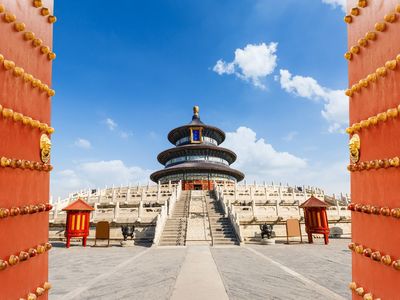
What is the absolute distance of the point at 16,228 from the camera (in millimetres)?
2232

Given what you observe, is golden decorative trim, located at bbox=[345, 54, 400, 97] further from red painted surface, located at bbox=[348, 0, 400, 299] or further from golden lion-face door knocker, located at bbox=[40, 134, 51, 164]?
golden lion-face door knocker, located at bbox=[40, 134, 51, 164]

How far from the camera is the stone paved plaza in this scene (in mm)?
6000

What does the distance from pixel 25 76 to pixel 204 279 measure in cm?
617

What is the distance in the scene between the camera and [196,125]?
42625 millimetres

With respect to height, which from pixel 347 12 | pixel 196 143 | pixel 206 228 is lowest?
pixel 206 228

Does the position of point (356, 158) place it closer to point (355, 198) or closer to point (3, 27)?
point (355, 198)

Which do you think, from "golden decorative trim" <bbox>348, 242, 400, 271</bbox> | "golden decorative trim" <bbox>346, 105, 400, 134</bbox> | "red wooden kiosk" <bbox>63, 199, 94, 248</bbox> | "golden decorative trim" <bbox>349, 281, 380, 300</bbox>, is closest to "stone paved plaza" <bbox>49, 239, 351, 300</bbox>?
"golden decorative trim" <bbox>349, 281, 380, 300</bbox>

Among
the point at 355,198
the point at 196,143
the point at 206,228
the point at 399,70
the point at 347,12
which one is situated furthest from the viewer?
the point at 196,143

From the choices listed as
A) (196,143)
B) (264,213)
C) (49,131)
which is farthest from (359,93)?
(196,143)

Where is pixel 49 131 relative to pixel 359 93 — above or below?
below

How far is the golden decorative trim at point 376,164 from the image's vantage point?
2.00 m

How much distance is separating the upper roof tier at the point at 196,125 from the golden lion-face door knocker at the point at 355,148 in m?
40.1

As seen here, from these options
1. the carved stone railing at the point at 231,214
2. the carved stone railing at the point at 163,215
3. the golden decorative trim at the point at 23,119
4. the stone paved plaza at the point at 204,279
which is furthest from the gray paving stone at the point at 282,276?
the carved stone railing at the point at 163,215

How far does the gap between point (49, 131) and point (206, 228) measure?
1587 cm
